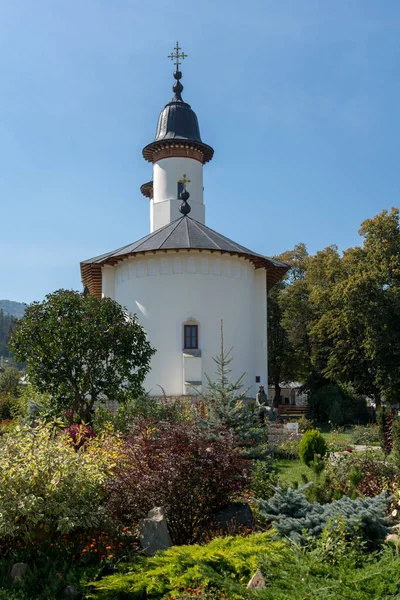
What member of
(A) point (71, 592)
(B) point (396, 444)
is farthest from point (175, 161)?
(A) point (71, 592)

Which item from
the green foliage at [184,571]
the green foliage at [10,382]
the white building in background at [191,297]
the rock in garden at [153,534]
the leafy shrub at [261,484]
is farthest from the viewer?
the green foliage at [10,382]

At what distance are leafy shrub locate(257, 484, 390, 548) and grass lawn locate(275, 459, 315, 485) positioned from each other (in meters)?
5.01

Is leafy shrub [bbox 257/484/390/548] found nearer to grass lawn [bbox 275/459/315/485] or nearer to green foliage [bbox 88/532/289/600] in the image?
green foliage [bbox 88/532/289/600]

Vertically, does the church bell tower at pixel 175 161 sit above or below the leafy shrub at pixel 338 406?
above

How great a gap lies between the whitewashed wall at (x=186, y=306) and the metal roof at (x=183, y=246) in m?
0.44

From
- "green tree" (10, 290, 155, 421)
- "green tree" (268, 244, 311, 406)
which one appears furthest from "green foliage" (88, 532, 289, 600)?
"green tree" (268, 244, 311, 406)

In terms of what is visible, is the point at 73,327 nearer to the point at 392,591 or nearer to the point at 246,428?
the point at 246,428

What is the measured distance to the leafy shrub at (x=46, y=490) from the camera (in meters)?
6.93

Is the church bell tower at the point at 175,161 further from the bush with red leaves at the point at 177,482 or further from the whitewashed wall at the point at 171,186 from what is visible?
the bush with red leaves at the point at 177,482

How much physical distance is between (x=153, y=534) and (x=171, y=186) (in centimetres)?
2838

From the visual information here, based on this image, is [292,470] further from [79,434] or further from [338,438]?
[338,438]

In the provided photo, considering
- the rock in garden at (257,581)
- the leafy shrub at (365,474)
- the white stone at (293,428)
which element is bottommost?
the rock in garden at (257,581)

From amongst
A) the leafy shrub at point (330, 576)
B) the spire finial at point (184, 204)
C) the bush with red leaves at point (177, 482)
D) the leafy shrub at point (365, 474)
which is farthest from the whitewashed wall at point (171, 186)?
the leafy shrub at point (330, 576)

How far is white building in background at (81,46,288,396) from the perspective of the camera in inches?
968
